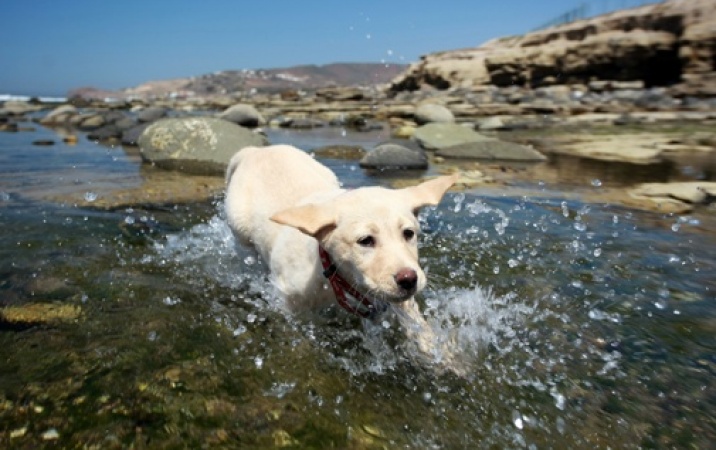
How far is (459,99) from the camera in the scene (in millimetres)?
34719

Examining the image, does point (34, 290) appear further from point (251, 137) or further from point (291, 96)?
point (291, 96)

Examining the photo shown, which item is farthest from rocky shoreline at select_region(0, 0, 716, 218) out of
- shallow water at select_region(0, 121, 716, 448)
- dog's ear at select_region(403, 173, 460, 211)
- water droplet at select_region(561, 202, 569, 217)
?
dog's ear at select_region(403, 173, 460, 211)

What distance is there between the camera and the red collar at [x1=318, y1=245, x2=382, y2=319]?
152 inches

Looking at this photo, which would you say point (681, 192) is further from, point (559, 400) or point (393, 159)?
point (559, 400)

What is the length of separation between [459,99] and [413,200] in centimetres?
3242

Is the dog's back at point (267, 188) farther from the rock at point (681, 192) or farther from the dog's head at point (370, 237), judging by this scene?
the rock at point (681, 192)

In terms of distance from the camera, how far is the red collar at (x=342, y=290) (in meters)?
3.87

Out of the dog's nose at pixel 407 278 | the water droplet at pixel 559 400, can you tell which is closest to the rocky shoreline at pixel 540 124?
the water droplet at pixel 559 400

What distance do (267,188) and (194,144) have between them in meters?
7.98

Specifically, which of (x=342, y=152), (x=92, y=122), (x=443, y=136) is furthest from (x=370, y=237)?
(x=92, y=122)

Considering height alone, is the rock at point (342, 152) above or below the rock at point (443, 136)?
below

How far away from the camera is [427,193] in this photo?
13.3ft

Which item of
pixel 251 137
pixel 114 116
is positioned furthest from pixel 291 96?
pixel 251 137

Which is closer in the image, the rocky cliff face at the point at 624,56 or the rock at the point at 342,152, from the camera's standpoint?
the rock at the point at 342,152
